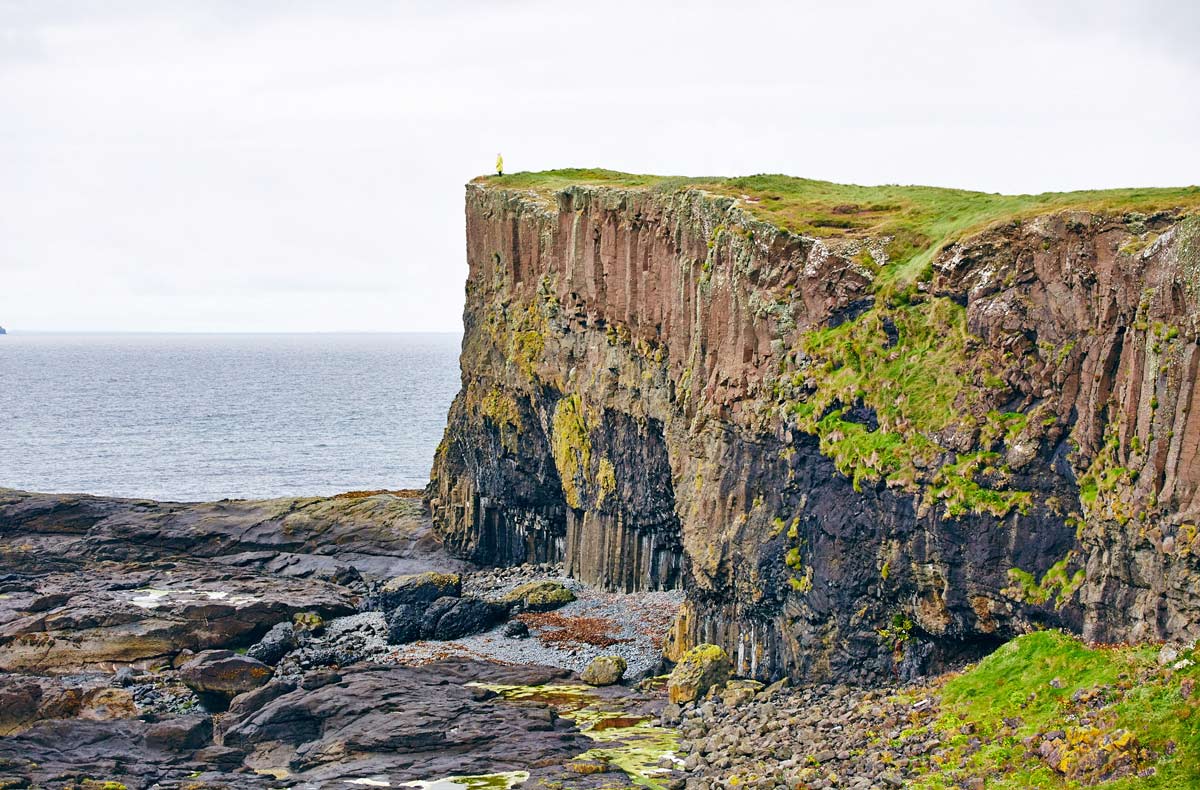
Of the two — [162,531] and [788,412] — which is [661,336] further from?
[162,531]

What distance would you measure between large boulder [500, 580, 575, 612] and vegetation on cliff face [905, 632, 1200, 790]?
80.4 ft

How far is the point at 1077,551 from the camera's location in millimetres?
35500

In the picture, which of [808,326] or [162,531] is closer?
[808,326]

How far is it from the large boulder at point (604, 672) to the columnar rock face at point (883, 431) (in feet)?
9.09

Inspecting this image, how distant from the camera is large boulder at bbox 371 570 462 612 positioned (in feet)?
190

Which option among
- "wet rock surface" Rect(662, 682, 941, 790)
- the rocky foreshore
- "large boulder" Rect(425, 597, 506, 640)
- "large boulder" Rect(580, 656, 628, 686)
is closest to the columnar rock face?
the rocky foreshore

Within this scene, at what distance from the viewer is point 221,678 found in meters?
49.1

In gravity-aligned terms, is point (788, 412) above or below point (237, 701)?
above

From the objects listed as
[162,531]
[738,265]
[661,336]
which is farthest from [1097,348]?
[162,531]

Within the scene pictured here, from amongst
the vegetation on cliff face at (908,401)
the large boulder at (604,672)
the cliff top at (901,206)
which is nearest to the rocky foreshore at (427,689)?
the large boulder at (604,672)

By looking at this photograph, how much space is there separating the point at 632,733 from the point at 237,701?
13.9 m

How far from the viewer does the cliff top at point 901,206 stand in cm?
3806

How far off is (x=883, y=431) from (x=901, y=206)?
10584mm

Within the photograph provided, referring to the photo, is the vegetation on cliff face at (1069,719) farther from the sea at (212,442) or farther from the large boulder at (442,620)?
the sea at (212,442)
